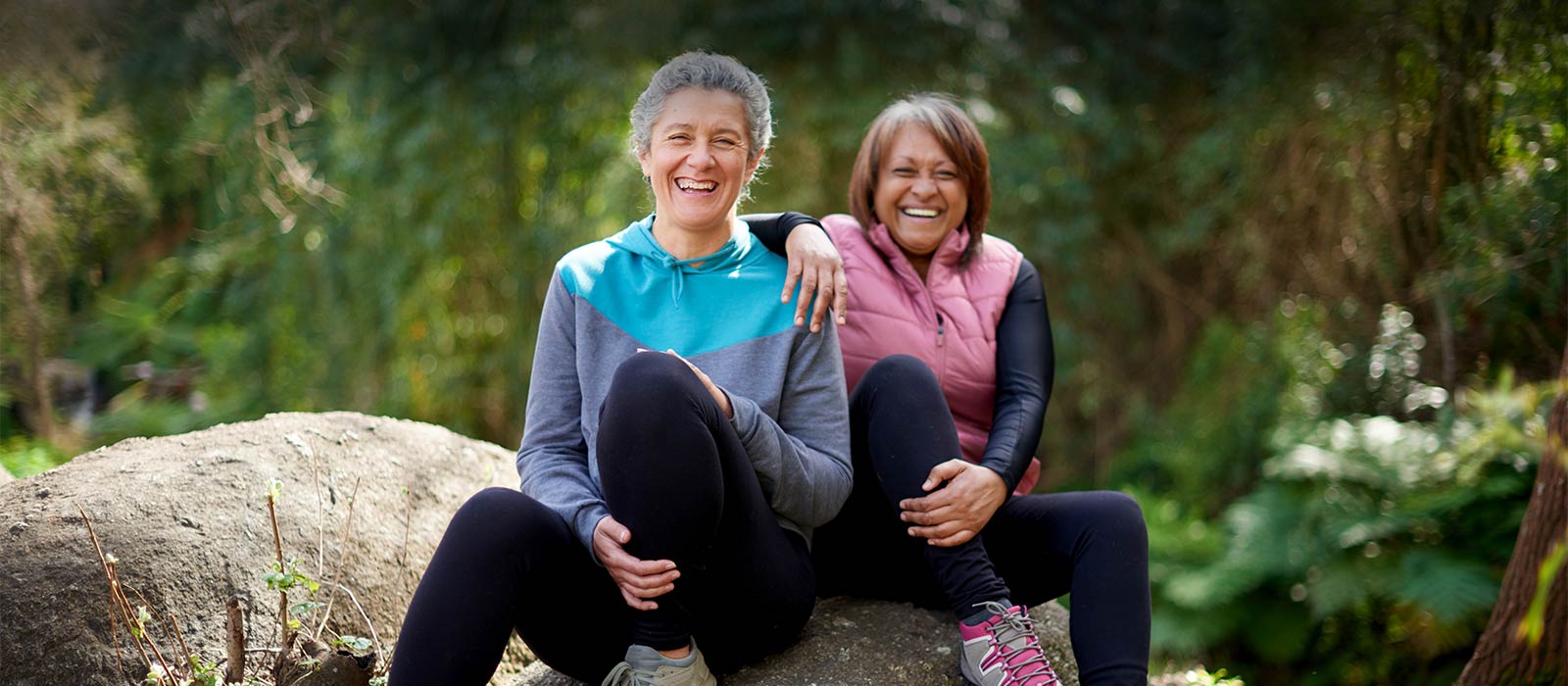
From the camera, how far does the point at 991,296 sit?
2336mm

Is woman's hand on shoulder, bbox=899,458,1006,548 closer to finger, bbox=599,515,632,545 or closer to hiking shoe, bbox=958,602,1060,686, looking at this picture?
hiking shoe, bbox=958,602,1060,686

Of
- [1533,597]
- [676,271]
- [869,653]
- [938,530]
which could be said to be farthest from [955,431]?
[1533,597]

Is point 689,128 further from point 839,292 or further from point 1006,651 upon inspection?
point 1006,651

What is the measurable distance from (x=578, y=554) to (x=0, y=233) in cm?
312

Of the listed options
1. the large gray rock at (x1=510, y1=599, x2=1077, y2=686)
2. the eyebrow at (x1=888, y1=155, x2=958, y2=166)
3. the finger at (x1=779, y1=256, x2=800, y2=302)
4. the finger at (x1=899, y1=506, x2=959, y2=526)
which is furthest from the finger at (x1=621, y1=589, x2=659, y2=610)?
the eyebrow at (x1=888, y1=155, x2=958, y2=166)

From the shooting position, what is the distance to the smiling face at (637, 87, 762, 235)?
2.00 meters

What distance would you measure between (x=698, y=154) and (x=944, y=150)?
0.59 metres

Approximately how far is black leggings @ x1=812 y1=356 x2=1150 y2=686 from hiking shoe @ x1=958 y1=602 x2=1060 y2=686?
0.13 feet

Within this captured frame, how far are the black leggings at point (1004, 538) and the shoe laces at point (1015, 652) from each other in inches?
1.7

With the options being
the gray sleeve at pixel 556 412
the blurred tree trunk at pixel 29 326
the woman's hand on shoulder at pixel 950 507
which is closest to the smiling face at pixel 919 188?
the woman's hand on shoulder at pixel 950 507

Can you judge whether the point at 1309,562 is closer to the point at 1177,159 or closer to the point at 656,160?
the point at 1177,159

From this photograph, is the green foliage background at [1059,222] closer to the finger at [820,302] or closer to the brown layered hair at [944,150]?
the brown layered hair at [944,150]

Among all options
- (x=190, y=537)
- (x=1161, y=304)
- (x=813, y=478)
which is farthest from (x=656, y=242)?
(x=1161, y=304)

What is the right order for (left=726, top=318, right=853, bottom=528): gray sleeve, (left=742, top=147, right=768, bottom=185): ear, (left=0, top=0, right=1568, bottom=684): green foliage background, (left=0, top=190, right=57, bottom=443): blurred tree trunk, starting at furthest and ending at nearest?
(left=0, top=190, right=57, bottom=443): blurred tree trunk → (left=0, top=0, right=1568, bottom=684): green foliage background → (left=742, top=147, right=768, bottom=185): ear → (left=726, top=318, right=853, bottom=528): gray sleeve
